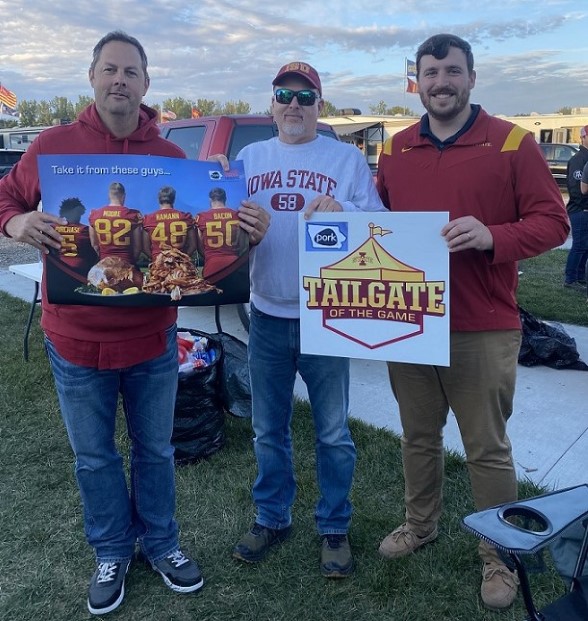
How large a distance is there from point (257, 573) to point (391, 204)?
67.3 inches

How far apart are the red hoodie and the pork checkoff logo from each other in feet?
2.21

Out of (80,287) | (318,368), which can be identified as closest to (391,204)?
(318,368)

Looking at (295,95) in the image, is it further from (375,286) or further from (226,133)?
(226,133)

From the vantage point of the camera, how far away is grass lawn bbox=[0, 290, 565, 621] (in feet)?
7.99

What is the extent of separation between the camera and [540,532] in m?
1.53

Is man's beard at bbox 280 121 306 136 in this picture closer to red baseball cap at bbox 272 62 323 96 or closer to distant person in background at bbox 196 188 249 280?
red baseball cap at bbox 272 62 323 96

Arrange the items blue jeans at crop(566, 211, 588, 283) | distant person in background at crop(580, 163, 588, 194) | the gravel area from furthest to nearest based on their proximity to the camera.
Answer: the gravel area → blue jeans at crop(566, 211, 588, 283) → distant person in background at crop(580, 163, 588, 194)

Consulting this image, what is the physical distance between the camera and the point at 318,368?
2.49m

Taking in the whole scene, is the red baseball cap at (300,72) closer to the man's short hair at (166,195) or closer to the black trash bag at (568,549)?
the man's short hair at (166,195)

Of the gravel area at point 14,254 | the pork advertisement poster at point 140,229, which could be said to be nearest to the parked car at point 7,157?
the gravel area at point 14,254

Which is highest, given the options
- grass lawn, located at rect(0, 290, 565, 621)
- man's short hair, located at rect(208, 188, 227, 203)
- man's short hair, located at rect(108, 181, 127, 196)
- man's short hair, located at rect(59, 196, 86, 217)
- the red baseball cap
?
the red baseball cap

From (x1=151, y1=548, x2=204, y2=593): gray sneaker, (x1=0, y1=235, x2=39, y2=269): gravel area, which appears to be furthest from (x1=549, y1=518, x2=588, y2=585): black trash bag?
(x1=0, y1=235, x2=39, y2=269): gravel area

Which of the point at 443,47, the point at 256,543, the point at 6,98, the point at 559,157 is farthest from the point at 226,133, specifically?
the point at 6,98

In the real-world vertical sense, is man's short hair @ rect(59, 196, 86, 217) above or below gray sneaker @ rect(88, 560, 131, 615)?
above
